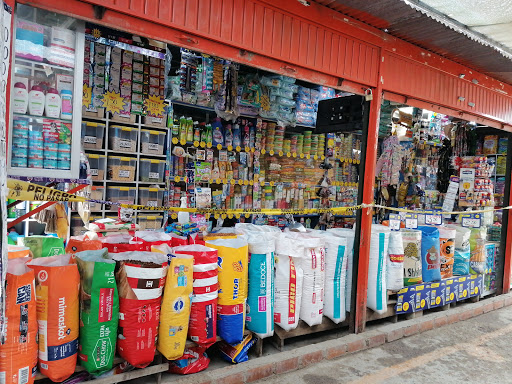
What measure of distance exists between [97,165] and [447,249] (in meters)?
5.32

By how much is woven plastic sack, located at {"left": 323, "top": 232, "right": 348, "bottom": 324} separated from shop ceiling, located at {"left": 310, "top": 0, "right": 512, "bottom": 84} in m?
2.37

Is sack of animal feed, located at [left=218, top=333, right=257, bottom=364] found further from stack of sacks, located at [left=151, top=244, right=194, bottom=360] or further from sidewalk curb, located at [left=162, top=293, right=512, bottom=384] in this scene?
stack of sacks, located at [left=151, top=244, right=194, bottom=360]

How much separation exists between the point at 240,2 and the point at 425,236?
3786 millimetres

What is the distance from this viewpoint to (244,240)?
3.75 metres

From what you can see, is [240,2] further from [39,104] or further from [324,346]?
[324,346]

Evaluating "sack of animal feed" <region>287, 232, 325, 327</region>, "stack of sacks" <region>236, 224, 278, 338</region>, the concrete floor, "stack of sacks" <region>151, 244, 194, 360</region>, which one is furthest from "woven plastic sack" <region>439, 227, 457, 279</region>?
"stack of sacks" <region>151, 244, 194, 360</region>

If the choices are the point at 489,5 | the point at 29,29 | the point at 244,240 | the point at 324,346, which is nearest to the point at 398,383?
the point at 324,346

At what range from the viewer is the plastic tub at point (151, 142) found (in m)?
6.53

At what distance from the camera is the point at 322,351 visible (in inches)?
159

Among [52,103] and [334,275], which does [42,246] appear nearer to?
[52,103]

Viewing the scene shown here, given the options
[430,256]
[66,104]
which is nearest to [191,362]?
[66,104]

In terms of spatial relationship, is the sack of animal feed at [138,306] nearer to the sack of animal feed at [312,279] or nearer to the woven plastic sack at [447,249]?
the sack of animal feed at [312,279]

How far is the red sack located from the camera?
3.26 meters

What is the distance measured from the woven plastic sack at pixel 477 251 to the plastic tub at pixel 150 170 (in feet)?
16.8
